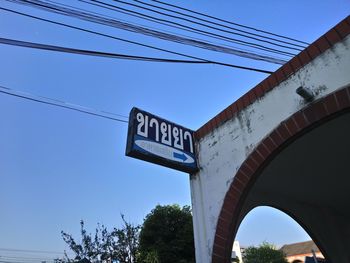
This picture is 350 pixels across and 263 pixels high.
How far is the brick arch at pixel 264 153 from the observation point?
408 cm

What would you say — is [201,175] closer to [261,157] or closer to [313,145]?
[261,157]

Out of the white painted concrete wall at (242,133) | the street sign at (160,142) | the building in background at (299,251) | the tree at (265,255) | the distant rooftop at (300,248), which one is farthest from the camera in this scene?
the distant rooftop at (300,248)

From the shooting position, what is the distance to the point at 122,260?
40.0ft

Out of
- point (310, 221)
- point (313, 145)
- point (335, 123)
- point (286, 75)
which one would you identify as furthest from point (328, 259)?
point (286, 75)

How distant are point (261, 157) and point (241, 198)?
65cm

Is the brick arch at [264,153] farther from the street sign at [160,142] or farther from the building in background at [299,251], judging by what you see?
the building in background at [299,251]

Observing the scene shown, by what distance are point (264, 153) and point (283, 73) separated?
115cm

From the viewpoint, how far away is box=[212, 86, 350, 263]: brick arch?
4.08 m

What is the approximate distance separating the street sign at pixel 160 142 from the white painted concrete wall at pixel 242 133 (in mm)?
253

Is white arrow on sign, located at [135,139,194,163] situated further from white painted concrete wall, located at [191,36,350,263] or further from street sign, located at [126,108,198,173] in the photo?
white painted concrete wall, located at [191,36,350,263]

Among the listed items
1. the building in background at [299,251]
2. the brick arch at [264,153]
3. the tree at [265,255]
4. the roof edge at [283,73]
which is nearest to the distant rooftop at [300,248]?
the building in background at [299,251]

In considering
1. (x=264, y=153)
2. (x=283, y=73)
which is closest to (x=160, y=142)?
(x=264, y=153)

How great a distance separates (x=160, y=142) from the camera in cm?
557

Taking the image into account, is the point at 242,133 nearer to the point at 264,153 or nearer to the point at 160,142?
the point at 264,153
